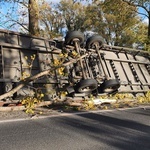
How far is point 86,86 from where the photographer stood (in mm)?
7840

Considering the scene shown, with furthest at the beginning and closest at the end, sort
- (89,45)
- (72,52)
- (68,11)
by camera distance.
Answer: (68,11)
(89,45)
(72,52)

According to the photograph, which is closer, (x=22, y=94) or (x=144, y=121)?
(x=144, y=121)

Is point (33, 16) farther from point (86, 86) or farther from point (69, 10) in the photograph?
point (69, 10)

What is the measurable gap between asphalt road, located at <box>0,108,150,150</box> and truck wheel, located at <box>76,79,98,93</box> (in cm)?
111

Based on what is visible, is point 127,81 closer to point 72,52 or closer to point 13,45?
point 72,52

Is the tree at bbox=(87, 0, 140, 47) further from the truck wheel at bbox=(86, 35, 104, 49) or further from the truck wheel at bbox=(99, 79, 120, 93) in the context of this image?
the truck wheel at bbox=(99, 79, 120, 93)

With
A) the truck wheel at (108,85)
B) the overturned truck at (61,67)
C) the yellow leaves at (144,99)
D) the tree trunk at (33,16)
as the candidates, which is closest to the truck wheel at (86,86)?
the overturned truck at (61,67)

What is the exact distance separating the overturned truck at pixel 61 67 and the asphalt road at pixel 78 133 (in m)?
1.43

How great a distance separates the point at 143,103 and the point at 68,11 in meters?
43.5

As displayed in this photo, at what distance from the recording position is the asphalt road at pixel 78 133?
14.8 ft

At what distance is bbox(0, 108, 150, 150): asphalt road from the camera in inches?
177

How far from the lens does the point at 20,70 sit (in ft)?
25.7

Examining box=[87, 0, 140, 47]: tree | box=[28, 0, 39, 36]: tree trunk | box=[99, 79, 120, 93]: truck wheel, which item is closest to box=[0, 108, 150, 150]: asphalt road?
box=[99, 79, 120, 93]: truck wheel

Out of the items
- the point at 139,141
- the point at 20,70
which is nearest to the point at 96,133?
the point at 139,141
